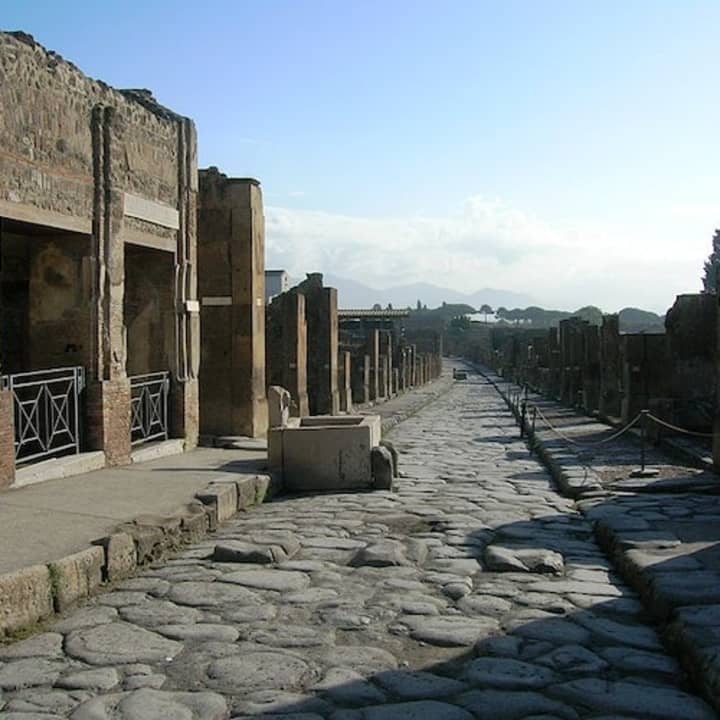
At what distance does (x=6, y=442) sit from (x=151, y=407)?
4.04 metres

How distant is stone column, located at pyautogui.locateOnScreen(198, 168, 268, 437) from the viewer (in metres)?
13.6

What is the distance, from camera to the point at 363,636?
15.8 ft

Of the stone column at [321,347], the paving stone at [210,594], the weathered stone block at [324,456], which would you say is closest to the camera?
the paving stone at [210,594]

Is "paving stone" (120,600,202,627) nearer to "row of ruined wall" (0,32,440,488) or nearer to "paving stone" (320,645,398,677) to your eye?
"paving stone" (320,645,398,677)

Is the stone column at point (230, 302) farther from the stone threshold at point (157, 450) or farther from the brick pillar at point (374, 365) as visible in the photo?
the brick pillar at point (374, 365)

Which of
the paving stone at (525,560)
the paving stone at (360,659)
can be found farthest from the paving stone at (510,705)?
the paving stone at (525,560)

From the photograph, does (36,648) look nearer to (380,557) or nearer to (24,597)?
(24,597)

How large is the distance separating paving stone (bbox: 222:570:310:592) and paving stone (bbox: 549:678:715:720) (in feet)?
6.89

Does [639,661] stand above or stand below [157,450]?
below

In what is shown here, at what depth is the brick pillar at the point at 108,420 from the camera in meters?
10.0

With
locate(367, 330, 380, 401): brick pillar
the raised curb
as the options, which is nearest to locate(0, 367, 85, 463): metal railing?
the raised curb

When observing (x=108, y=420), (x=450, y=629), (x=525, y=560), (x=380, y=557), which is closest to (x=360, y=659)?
(x=450, y=629)

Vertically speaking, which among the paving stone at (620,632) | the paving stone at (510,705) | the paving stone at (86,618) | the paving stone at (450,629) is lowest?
the paving stone at (620,632)

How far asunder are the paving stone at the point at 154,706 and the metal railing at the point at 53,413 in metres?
5.75
